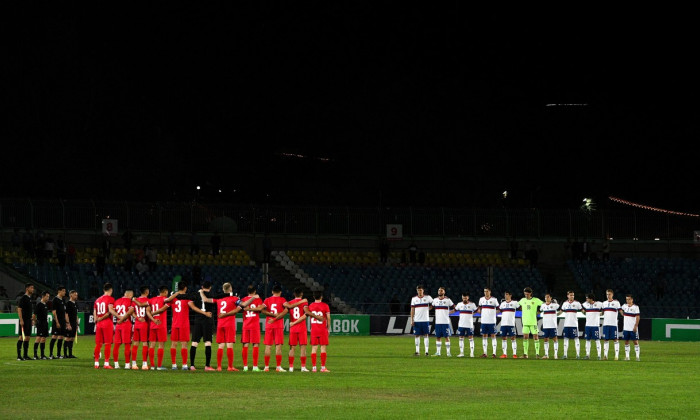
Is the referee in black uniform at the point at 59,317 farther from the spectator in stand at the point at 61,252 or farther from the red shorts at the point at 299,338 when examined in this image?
the spectator in stand at the point at 61,252

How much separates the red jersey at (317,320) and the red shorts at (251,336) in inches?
69.6

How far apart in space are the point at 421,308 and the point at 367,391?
536 inches

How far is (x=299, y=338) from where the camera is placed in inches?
1069

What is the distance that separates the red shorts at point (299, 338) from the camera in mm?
27047

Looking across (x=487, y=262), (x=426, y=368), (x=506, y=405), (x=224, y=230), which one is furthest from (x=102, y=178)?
(x=506, y=405)

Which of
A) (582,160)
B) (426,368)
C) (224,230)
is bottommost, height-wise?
(426,368)

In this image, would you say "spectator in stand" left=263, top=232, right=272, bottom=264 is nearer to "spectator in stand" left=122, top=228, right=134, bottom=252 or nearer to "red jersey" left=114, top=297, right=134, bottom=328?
"spectator in stand" left=122, top=228, right=134, bottom=252

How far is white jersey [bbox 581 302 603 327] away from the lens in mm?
36094

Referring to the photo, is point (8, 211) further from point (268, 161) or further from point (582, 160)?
point (582, 160)

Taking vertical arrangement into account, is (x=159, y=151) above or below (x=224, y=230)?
above

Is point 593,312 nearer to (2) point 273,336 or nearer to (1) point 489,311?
(1) point 489,311

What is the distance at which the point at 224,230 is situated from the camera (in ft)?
215

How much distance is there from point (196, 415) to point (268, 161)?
77593 mm

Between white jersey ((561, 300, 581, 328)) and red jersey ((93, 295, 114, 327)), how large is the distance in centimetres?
1542
